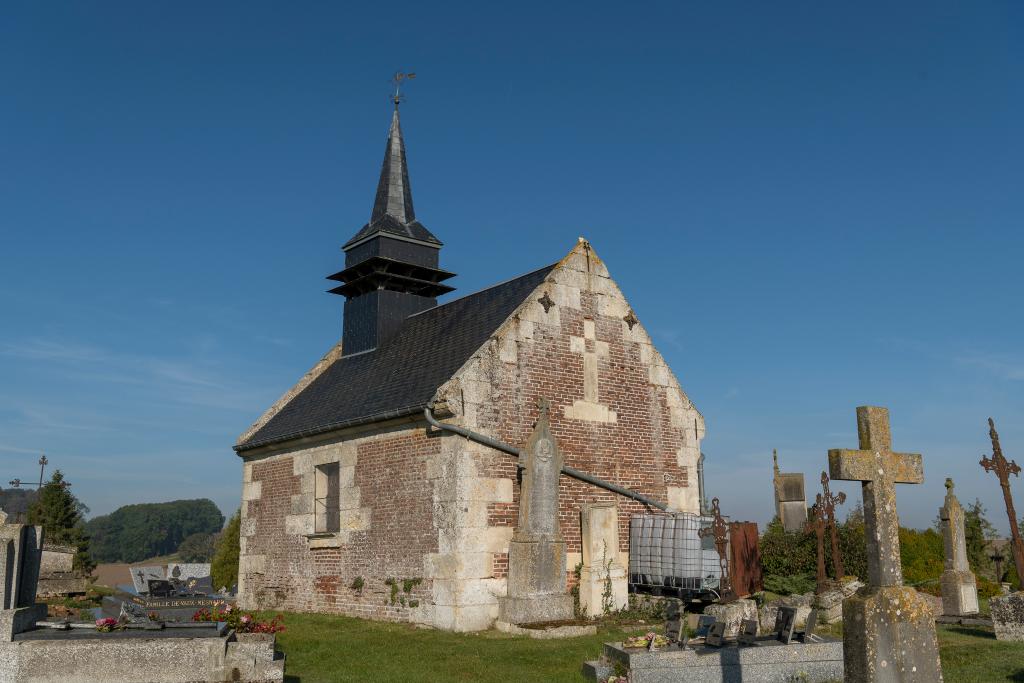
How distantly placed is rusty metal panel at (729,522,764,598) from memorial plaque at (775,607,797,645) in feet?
20.3

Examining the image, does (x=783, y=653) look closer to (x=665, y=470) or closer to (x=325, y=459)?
(x=665, y=470)

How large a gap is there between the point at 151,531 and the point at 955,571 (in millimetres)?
125939

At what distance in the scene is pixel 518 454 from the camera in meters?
15.1

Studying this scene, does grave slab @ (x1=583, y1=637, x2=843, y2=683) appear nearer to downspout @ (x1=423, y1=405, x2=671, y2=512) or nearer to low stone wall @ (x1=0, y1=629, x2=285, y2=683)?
low stone wall @ (x1=0, y1=629, x2=285, y2=683)

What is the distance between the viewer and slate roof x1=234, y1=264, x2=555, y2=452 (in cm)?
1611

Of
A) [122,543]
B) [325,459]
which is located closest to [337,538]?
[325,459]

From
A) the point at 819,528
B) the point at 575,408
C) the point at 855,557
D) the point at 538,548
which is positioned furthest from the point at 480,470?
the point at 855,557

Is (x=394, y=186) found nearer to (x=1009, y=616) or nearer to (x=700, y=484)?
(x=700, y=484)

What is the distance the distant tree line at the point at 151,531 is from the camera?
118 metres


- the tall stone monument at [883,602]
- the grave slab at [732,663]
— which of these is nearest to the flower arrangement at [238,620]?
the grave slab at [732,663]

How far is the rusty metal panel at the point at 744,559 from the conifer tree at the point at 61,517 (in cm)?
2904

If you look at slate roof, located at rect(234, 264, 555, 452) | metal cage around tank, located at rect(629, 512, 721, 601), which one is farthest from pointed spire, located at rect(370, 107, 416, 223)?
metal cage around tank, located at rect(629, 512, 721, 601)

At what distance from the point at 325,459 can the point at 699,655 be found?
10193 mm

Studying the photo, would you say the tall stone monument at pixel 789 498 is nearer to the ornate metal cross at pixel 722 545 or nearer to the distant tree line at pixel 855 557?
the distant tree line at pixel 855 557
